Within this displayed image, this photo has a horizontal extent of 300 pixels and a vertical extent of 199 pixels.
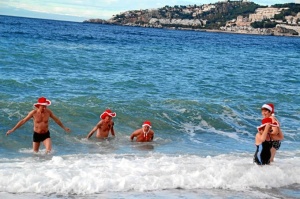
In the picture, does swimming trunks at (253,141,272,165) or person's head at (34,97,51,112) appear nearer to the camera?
swimming trunks at (253,141,272,165)

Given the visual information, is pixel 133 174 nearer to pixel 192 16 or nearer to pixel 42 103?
pixel 42 103

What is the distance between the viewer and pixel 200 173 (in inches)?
373

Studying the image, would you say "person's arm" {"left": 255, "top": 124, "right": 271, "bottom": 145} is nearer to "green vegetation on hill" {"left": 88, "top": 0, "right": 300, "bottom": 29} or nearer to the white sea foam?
the white sea foam

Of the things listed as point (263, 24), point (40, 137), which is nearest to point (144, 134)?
point (40, 137)

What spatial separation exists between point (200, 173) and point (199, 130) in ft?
18.9

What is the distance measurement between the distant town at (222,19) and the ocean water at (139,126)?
133 m

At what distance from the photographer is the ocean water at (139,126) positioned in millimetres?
8695

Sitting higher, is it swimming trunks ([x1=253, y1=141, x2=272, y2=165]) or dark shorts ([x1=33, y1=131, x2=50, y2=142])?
swimming trunks ([x1=253, y1=141, x2=272, y2=165])

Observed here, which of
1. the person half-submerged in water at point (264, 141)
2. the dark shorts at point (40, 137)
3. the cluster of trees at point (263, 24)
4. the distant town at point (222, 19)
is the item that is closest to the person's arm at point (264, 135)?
the person half-submerged in water at point (264, 141)

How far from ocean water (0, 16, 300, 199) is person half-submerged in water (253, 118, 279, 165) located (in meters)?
0.23

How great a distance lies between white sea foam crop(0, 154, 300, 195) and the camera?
27.4 ft

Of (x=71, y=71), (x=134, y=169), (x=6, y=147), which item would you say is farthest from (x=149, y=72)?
(x=134, y=169)

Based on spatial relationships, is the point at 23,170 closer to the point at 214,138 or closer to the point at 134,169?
the point at 134,169

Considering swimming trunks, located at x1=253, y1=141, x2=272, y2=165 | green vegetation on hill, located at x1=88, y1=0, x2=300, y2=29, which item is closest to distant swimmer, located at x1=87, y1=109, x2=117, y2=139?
swimming trunks, located at x1=253, y1=141, x2=272, y2=165
